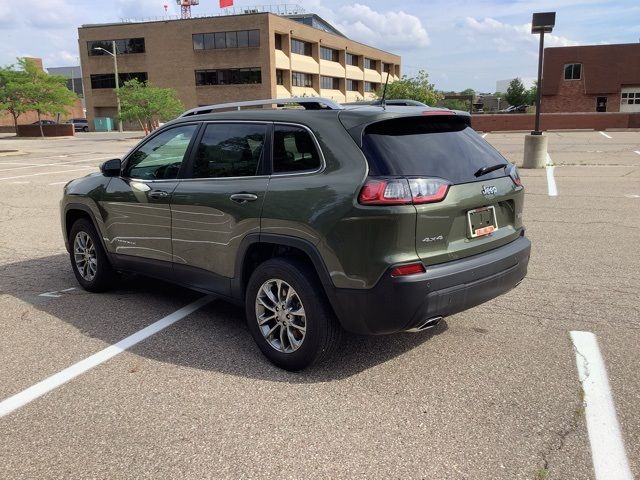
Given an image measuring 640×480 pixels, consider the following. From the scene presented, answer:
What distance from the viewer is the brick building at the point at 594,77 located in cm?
5703

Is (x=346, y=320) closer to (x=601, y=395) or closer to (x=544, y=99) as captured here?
(x=601, y=395)

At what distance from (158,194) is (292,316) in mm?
1726

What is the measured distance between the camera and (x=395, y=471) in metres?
2.78

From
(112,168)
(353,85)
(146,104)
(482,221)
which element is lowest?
(482,221)

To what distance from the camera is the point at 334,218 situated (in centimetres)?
345

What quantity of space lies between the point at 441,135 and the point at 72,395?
291 cm

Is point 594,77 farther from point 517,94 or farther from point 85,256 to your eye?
point 85,256

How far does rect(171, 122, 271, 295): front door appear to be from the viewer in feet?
13.3

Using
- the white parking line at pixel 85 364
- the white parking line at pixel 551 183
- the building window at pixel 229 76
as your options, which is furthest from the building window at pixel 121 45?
the white parking line at pixel 85 364

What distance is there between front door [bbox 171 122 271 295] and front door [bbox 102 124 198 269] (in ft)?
0.54

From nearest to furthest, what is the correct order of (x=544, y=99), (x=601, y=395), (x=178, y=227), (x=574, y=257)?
(x=601, y=395) → (x=178, y=227) → (x=574, y=257) → (x=544, y=99)

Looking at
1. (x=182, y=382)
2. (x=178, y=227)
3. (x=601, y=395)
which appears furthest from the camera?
(x=178, y=227)

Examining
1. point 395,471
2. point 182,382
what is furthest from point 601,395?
point 182,382

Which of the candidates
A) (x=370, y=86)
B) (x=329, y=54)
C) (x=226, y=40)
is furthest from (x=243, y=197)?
(x=370, y=86)
